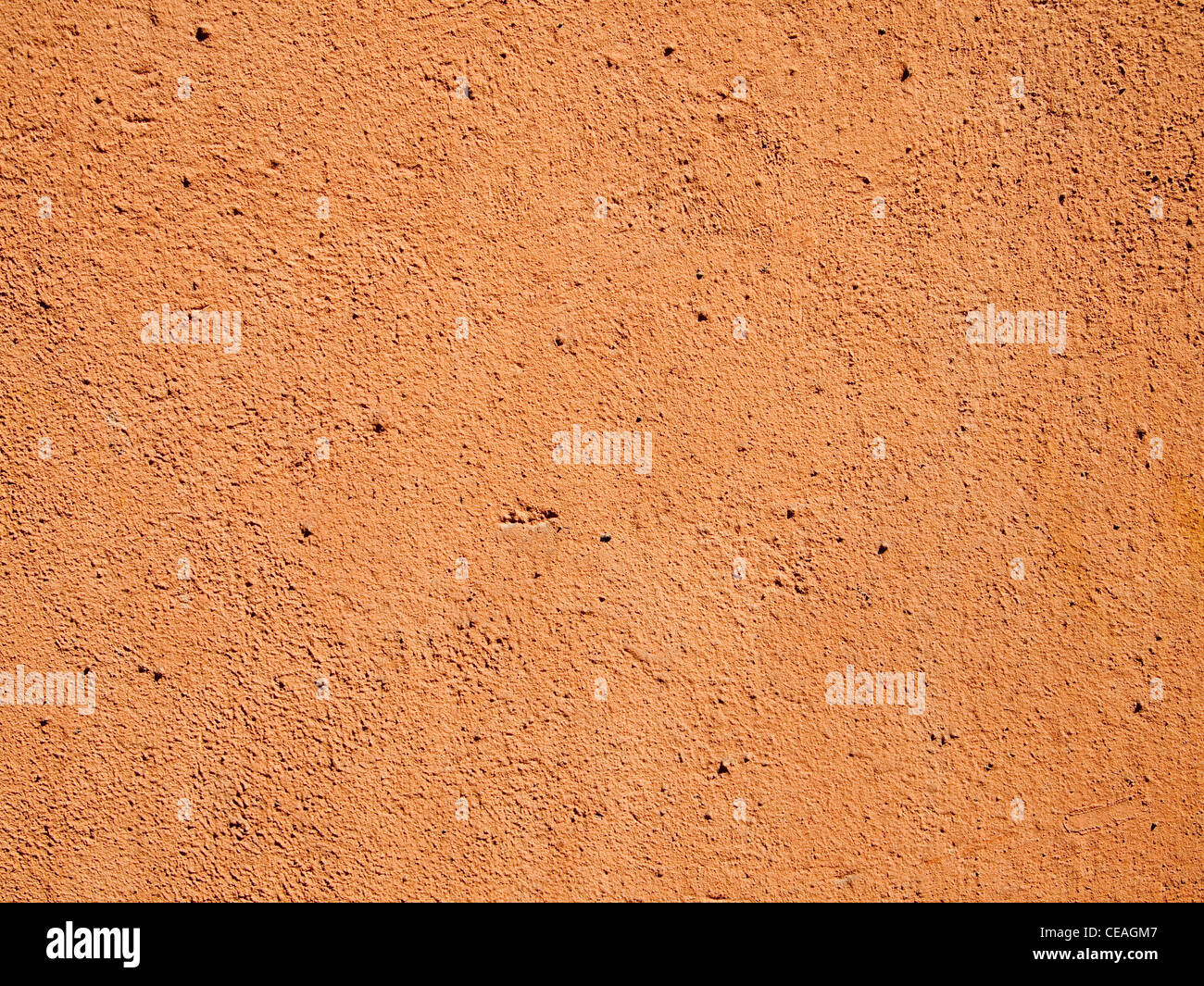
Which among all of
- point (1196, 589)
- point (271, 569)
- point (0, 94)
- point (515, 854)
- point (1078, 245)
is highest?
point (0, 94)

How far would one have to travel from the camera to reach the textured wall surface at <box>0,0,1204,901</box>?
2.68 metres

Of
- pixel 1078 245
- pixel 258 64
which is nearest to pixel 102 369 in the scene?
pixel 258 64

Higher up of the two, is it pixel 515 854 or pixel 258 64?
pixel 258 64

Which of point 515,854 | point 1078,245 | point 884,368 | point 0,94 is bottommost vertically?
point 515,854

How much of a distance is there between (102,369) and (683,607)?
6.56 feet

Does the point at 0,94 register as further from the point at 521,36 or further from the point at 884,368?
the point at 884,368

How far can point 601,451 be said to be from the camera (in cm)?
272

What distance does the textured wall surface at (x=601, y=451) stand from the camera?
2680mm
